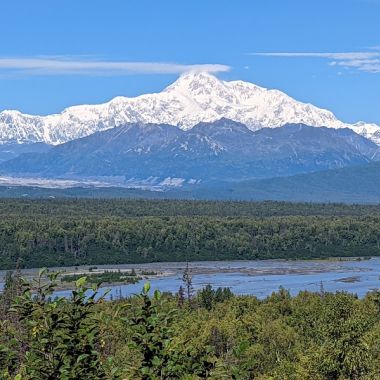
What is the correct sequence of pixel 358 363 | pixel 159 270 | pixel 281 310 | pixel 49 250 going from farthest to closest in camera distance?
pixel 49 250, pixel 159 270, pixel 281 310, pixel 358 363

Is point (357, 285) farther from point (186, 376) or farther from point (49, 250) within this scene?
point (186, 376)

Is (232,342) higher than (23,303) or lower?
lower

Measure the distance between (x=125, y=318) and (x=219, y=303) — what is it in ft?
269

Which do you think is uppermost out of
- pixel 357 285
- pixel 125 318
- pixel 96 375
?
pixel 125 318

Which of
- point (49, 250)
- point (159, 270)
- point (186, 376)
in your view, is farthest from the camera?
point (49, 250)

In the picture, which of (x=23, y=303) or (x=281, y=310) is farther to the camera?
(x=281, y=310)

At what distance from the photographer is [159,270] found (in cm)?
17212

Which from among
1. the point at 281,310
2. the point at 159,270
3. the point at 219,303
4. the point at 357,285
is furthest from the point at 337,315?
the point at 159,270

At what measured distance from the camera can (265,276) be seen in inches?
6255

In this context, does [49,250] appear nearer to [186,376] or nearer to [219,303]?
[219,303]

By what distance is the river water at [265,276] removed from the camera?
440 ft

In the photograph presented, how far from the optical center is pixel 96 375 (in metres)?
15.0

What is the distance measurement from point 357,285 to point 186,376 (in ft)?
410

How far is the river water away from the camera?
5276 inches
